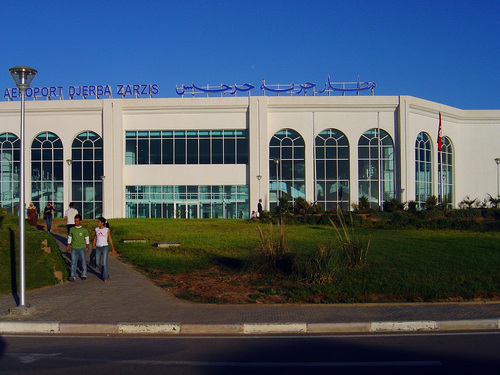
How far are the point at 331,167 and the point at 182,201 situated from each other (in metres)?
13.7

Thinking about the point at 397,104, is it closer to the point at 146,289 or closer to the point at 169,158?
the point at 169,158

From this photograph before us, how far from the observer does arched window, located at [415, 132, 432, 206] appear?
45.6 meters

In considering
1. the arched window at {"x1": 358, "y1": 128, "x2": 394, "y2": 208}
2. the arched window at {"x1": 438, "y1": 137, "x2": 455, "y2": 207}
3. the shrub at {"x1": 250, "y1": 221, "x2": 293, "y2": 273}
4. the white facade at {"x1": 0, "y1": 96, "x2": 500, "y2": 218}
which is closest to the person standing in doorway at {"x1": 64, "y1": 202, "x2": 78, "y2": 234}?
the shrub at {"x1": 250, "y1": 221, "x2": 293, "y2": 273}

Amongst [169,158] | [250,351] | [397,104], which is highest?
[397,104]

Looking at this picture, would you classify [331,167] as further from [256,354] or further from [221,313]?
[256,354]

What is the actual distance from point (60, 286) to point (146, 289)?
2.27 metres

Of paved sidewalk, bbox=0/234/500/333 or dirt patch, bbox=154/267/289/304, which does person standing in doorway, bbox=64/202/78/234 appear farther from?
paved sidewalk, bbox=0/234/500/333

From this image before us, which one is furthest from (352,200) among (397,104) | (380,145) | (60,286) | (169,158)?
(60,286)

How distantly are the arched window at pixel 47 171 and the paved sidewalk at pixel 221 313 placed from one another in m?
35.2

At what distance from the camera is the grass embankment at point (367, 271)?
1102 centimetres

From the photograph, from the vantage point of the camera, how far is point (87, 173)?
146ft

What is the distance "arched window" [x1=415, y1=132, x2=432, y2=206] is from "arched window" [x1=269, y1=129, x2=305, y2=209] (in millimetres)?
10789

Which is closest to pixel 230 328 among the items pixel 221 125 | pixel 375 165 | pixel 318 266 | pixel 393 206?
pixel 318 266

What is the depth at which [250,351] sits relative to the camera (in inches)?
289
